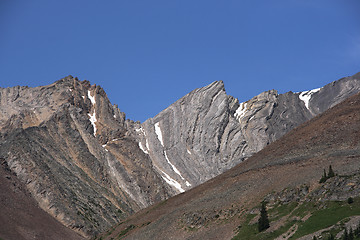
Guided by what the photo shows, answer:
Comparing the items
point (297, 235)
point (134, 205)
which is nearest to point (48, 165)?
point (134, 205)

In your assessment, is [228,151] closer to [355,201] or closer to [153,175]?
[153,175]

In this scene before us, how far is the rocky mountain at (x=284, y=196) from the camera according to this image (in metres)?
55.9

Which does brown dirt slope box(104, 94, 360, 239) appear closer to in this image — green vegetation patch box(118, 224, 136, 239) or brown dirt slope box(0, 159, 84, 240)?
green vegetation patch box(118, 224, 136, 239)

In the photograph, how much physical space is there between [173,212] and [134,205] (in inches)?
2222

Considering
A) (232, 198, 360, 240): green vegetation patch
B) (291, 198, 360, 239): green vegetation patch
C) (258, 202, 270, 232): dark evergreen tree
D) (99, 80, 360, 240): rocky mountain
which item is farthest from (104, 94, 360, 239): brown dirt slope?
(291, 198, 360, 239): green vegetation patch

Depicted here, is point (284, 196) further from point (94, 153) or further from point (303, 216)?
point (94, 153)

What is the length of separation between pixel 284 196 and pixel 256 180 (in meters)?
12.8

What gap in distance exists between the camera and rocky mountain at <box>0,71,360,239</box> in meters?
117

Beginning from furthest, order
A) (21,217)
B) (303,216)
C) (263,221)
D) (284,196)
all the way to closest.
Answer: (21,217) → (284,196) → (263,221) → (303,216)

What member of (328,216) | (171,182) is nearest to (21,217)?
(328,216)

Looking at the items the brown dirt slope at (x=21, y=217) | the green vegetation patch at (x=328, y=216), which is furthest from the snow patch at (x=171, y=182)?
the green vegetation patch at (x=328, y=216)

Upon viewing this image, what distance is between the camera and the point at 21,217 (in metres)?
97.1

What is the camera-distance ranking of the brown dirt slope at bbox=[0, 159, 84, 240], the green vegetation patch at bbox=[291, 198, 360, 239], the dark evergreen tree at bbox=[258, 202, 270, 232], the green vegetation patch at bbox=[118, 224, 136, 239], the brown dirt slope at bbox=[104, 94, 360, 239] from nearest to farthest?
the green vegetation patch at bbox=[291, 198, 360, 239]
the dark evergreen tree at bbox=[258, 202, 270, 232]
the brown dirt slope at bbox=[104, 94, 360, 239]
the green vegetation patch at bbox=[118, 224, 136, 239]
the brown dirt slope at bbox=[0, 159, 84, 240]

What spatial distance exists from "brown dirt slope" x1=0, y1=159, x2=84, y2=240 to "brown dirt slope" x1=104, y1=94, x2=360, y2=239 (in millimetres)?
13731
